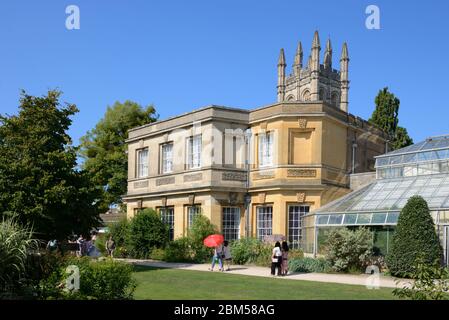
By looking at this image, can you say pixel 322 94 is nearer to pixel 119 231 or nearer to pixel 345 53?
pixel 345 53

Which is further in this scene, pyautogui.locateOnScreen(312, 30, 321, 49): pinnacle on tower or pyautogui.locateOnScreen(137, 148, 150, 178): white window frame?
pyautogui.locateOnScreen(312, 30, 321, 49): pinnacle on tower

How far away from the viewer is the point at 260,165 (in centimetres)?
2842

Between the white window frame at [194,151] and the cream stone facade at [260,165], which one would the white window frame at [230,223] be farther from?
the white window frame at [194,151]

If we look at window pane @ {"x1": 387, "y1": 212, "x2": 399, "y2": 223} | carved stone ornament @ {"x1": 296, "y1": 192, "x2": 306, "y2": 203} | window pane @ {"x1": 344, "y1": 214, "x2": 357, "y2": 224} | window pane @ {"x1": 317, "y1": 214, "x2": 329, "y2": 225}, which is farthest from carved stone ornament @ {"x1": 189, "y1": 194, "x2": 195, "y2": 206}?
window pane @ {"x1": 387, "y1": 212, "x2": 399, "y2": 223}

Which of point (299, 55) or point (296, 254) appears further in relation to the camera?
point (299, 55)

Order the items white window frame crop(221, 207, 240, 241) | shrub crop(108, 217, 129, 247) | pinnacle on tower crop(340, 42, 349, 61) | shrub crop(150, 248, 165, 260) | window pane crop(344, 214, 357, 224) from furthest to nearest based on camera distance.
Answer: pinnacle on tower crop(340, 42, 349, 61) → shrub crop(108, 217, 129, 247) → white window frame crop(221, 207, 240, 241) → shrub crop(150, 248, 165, 260) → window pane crop(344, 214, 357, 224)

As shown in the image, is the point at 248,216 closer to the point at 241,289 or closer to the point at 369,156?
the point at 369,156

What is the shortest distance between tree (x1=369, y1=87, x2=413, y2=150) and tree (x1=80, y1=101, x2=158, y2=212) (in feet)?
63.2

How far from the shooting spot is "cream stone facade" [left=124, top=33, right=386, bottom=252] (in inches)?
1055

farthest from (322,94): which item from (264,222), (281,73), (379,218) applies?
(379,218)

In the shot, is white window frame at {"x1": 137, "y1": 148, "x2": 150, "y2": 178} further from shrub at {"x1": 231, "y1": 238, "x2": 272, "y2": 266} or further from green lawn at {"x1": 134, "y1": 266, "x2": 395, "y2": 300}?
green lawn at {"x1": 134, "y1": 266, "x2": 395, "y2": 300}

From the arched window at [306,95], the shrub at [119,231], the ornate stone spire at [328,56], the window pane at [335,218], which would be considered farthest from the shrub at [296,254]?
the ornate stone spire at [328,56]

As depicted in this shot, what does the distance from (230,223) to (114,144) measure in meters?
20.8

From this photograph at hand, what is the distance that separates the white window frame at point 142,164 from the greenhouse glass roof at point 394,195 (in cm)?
1386
